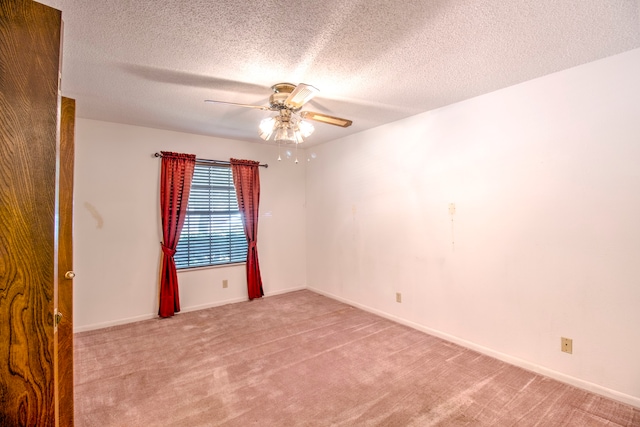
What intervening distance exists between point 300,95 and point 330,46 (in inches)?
13.9

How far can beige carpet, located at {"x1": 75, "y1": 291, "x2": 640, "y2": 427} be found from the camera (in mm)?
1919

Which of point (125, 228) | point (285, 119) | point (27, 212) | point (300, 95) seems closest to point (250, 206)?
point (125, 228)

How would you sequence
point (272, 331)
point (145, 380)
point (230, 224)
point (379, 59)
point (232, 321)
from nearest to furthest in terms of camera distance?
point (379, 59), point (145, 380), point (272, 331), point (232, 321), point (230, 224)

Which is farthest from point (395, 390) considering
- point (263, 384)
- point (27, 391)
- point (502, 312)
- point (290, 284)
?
point (290, 284)

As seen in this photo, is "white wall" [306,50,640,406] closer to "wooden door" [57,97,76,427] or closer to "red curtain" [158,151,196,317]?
"red curtain" [158,151,196,317]

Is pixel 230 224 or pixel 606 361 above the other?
pixel 230 224

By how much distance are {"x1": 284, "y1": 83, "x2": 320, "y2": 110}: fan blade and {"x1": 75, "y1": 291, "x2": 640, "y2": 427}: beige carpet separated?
2.12 metres

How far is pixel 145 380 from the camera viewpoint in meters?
2.36

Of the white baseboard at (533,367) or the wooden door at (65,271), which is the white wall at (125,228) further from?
the white baseboard at (533,367)

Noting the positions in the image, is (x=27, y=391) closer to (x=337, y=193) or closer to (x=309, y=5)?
(x=309, y=5)

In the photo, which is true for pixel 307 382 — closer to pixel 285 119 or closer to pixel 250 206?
pixel 285 119

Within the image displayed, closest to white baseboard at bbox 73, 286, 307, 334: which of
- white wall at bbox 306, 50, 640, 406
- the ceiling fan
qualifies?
white wall at bbox 306, 50, 640, 406

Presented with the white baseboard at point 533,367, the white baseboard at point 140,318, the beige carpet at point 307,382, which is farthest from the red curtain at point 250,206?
the white baseboard at point 533,367

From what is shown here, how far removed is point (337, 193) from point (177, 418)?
3.22 m
